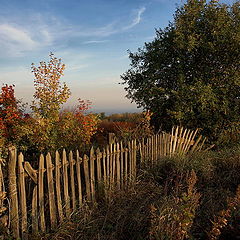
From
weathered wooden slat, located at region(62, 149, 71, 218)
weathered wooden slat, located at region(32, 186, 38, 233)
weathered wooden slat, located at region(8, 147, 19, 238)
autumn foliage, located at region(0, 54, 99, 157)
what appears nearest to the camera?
weathered wooden slat, located at region(8, 147, 19, 238)

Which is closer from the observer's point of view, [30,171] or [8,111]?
[30,171]

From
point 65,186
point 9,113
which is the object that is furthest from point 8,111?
point 65,186

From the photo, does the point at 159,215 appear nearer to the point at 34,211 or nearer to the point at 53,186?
the point at 53,186

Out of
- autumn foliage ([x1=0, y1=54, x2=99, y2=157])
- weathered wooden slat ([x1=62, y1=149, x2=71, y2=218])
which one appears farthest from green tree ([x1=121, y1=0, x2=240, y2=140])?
weathered wooden slat ([x1=62, y1=149, x2=71, y2=218])

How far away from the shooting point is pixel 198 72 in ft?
34.0

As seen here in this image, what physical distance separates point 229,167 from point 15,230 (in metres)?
5.26

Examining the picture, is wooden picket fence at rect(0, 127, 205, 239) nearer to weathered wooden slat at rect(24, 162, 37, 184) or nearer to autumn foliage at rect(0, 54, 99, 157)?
weathered wooden slat at rect(24, 162, 37, 184)

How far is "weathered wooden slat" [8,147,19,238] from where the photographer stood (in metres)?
3.15

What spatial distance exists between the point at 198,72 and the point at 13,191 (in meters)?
9.12

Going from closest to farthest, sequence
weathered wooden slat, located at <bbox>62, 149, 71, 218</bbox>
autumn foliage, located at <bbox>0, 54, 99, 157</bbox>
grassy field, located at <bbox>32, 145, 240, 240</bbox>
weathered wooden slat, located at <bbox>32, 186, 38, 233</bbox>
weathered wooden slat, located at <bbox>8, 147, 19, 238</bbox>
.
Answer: grassy field, located at <bbox>32, 145, 240, 240</bbox> → weathered wooden slat, located at <bbox>8, 147, 19, 238</bbox> → weathered wooden slat, located at <bbox>32, 186, 38, 233</bbox> → weathered wooden slat, located at <bbox>62, 149, 71, 218</bbox> → autumn foliage, located at <bbox>0, 54, 99, 157</bbox>

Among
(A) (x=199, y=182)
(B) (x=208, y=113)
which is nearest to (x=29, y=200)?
(A) (x=199, y=182)

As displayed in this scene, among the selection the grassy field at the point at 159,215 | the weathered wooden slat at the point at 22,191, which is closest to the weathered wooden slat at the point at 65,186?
the grassy field at the point at 159,215

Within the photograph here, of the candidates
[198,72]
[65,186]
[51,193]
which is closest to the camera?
[51,193]

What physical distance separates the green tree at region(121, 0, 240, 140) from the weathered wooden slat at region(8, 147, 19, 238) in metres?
7.34
